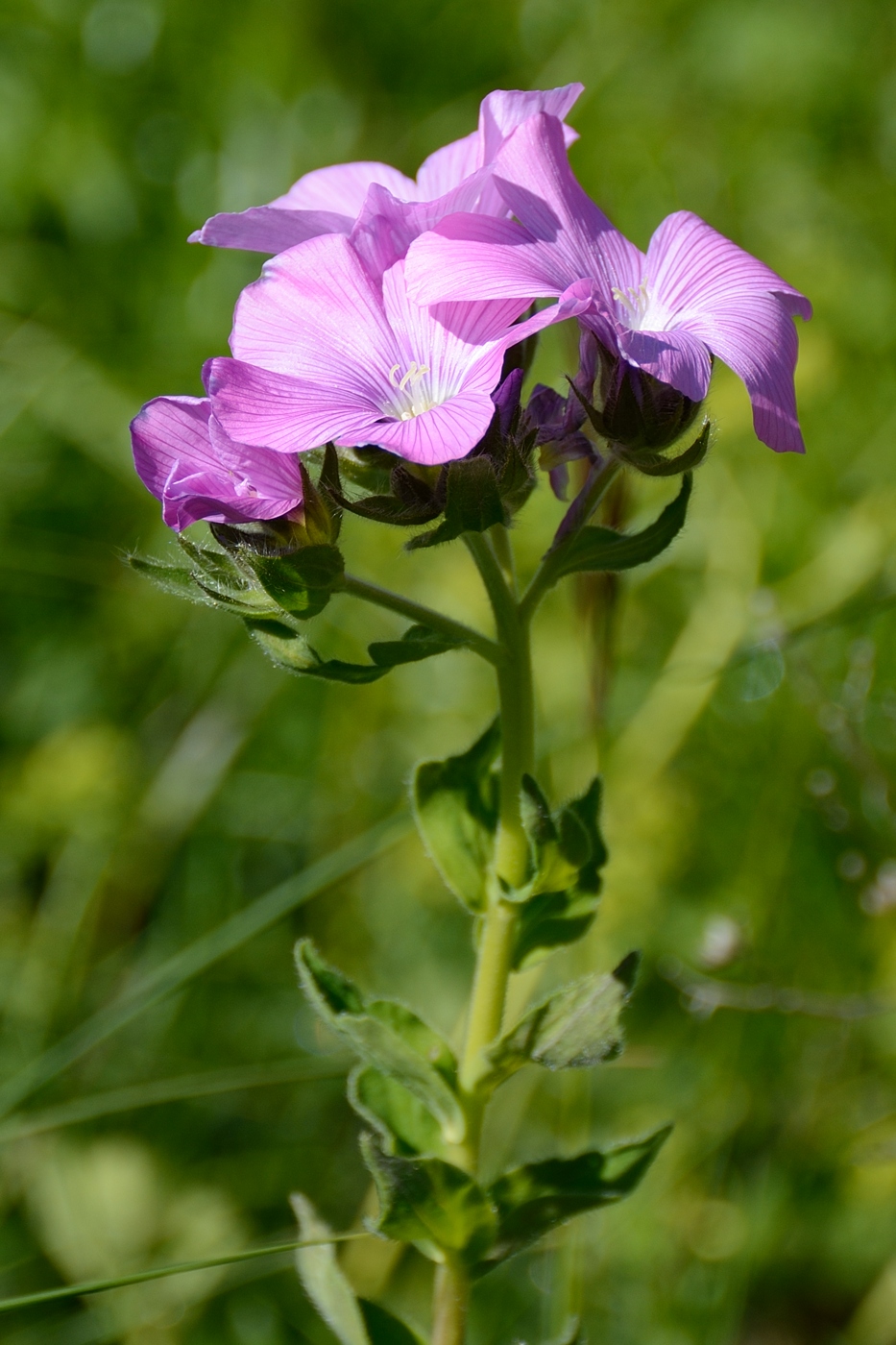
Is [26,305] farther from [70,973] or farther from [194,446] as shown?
[194,446]

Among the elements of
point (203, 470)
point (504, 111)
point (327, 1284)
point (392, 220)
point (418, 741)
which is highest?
point (504, 111)

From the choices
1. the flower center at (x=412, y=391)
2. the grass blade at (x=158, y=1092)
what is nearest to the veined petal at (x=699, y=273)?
the flower center at (x=412, y=391)

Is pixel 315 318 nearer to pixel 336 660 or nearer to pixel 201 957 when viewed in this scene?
pixel 336 660

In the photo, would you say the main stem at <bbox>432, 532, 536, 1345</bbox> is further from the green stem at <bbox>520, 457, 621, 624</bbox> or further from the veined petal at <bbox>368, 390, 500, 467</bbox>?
the veined petal at <bbox>368, 390, 500, 467</bbox>

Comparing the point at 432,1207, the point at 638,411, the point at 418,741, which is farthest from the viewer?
the point at 418,741

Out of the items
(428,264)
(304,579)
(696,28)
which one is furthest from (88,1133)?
(696,28)

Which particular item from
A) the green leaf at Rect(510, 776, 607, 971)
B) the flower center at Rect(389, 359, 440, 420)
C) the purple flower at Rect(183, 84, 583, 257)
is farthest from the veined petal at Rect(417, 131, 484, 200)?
the green leaf at Rect(510, 776, 607, 971)

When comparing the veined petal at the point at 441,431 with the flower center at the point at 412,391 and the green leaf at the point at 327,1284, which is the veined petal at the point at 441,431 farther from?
the green leaf at the point at 327,1284

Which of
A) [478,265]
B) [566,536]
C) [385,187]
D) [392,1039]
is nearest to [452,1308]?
[392,1039]

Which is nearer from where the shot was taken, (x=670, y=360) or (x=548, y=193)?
(x=670, y=360)
